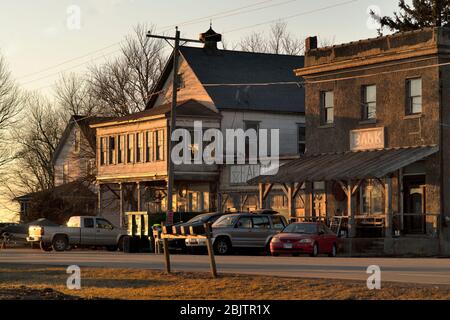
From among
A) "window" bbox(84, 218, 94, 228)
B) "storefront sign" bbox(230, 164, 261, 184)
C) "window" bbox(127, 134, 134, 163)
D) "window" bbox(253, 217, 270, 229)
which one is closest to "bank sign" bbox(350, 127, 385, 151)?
"storefront sign" bbox(230, 164, 261, 184)

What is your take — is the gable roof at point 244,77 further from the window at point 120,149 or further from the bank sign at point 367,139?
the bank sign at point 367,139

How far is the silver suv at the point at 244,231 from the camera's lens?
133 ft

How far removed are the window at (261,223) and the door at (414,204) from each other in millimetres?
7031

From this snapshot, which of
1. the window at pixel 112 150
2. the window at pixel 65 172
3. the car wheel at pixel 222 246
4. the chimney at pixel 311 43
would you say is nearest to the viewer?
the car wheel at pixel 222 246

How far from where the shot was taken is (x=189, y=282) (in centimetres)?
2309

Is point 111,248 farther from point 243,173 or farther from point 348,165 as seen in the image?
point 348,165

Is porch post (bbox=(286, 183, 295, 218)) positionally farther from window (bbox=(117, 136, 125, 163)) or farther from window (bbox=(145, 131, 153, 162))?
window (bbox=(117, 136, 125, 163))

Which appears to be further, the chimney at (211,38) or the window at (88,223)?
the chimney at (211,38)

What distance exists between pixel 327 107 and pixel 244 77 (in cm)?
1577

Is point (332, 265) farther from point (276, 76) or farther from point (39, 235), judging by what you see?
point (276, 76)

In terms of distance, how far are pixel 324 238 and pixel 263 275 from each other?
13.0m

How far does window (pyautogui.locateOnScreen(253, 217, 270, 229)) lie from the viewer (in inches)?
1617

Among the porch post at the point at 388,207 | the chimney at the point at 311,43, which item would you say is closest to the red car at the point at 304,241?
the porch post at the point at 388,207

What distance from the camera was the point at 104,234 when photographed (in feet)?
164
